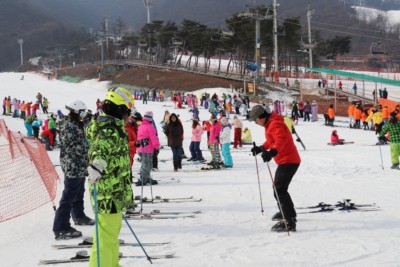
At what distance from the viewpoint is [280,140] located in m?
6.21

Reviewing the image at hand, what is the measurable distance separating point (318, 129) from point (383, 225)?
17.9 metres

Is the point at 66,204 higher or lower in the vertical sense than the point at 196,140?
lower

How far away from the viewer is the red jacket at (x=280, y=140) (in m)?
6.22

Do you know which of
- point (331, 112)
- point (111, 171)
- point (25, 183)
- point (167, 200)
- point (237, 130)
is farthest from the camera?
point (331, 112)

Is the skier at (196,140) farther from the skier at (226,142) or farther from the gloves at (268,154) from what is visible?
the gloves at (268,154)

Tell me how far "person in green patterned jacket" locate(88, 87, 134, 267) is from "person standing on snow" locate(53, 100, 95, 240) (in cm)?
199

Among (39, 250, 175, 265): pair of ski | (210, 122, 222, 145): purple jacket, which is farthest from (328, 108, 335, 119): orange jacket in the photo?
(39, 250, 175, 265): pair of ski

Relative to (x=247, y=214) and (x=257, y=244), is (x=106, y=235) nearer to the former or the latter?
(x=257, y=244)

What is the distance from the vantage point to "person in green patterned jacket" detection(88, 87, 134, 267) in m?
4.31

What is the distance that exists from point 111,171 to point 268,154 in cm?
215

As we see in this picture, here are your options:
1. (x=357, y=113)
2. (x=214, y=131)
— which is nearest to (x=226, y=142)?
(x=214, y=131)

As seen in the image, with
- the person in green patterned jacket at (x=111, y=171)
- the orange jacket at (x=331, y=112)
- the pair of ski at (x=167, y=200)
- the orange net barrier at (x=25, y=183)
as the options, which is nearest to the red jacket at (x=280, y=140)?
the person in green patterned jacket at (x=111, y=171)

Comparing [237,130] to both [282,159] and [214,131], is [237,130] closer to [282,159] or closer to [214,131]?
[214,131]

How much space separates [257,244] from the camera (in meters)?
5.84
